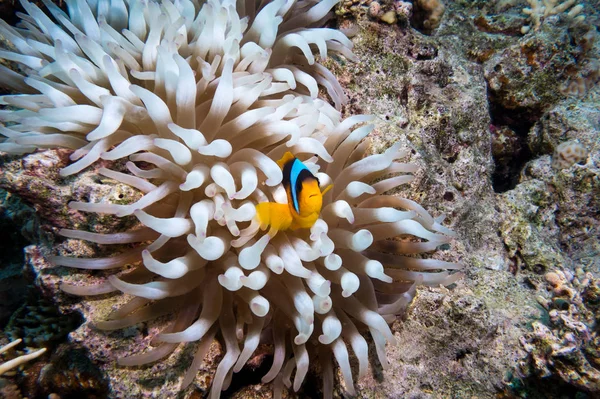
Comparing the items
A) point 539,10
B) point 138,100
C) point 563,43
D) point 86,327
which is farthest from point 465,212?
point 539,10

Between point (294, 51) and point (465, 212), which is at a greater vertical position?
point (294, 51)

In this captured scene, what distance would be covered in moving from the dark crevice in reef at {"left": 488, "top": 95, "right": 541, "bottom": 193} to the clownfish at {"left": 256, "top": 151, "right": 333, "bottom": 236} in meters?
3.54

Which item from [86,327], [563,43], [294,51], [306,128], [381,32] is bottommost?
[86,327]

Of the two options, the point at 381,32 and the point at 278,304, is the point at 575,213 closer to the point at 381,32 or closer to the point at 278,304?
the point at 381,32

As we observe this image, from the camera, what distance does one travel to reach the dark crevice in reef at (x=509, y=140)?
4539 millimetres

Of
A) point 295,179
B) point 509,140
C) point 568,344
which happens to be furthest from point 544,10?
point 295,179

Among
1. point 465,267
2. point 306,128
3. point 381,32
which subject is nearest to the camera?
point 306,128

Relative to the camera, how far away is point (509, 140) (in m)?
4.55

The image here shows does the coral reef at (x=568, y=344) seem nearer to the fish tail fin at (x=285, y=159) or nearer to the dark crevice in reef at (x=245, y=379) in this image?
the dark crevice in reef at (x=245, y=379)

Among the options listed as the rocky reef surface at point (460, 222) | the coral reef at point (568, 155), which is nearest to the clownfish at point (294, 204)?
the rocky reef surface at point (460, 222)

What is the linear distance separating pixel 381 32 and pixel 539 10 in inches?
138

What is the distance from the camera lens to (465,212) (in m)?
2.90

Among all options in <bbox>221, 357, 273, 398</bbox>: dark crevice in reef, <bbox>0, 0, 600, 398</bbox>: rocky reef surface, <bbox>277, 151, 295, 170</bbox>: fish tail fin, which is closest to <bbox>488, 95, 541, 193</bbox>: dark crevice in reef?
<bbox>0, 0, 600, 398</bbox>: rocky reef surface

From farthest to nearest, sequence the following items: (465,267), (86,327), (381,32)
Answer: (381,32) < (465,267) < (86,327)
